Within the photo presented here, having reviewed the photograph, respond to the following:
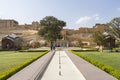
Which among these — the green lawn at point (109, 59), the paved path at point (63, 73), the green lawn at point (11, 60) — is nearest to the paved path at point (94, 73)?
the paved path at point (63, 73)

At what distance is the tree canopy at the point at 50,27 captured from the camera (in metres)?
95.0

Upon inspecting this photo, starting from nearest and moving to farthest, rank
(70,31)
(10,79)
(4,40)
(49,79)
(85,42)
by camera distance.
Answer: (10,79) → (49,79) → (4,40) → (85,42) → (70,31)

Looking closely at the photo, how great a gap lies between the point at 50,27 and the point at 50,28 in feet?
1.31

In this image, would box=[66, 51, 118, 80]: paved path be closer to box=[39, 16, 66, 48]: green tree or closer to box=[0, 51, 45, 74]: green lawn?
box=[0, 51, 45, 74]: green lawn

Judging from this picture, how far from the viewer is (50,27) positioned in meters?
95.5

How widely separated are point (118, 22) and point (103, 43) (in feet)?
106

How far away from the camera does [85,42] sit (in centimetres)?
14862

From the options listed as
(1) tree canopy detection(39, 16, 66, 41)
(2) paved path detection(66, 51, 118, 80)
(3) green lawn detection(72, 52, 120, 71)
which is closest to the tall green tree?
(1) tree canopy detection(39, 16, 66, 41)

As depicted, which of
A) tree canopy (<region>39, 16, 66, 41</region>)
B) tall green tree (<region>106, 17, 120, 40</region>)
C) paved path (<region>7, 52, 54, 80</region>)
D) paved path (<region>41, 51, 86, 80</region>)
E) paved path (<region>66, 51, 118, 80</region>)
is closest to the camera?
paved path (<region>66, 51, 118, 80</region>)

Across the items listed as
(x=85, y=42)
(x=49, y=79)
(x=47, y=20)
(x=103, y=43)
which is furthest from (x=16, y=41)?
(x=49, y=79)

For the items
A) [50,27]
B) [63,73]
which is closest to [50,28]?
[50,27]

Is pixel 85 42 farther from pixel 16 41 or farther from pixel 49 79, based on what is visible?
pixel 49 79

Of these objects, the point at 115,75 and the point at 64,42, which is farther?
the point at 64,42

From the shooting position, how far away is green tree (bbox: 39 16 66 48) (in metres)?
95.1
